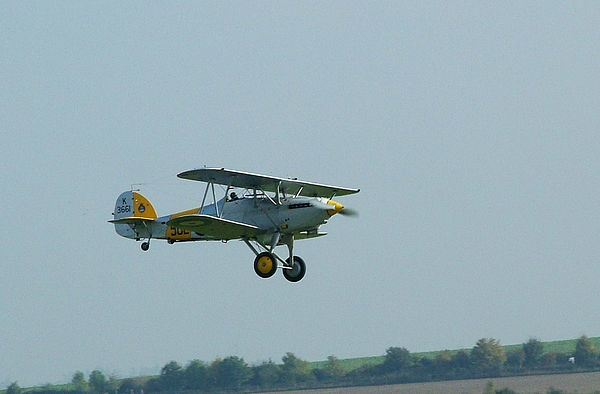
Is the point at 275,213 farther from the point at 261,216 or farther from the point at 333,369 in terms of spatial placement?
the point at 333,369

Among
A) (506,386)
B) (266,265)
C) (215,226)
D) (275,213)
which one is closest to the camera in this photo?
(215,226)

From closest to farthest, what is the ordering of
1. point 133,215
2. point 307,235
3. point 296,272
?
point 307,235, point 296,272, point 133,215

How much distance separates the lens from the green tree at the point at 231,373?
58156 mm

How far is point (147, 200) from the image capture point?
130ft

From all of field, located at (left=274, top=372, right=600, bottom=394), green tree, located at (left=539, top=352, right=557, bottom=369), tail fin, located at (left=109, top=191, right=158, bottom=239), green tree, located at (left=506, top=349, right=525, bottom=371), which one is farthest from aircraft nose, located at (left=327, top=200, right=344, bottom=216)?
green tree, located at (left=539, top=352, right=557, bottom=369)

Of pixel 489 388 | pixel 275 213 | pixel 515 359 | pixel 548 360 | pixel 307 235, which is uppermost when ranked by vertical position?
pixel 275 213

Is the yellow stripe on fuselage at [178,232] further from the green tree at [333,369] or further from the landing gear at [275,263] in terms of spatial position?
the green tree at [333,369]

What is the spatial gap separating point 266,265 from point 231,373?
24.4 meters

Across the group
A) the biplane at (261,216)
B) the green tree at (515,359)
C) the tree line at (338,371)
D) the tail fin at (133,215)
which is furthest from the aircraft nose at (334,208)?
the green tree at (515,359)

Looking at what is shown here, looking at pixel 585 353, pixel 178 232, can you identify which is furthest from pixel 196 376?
pixel 178 232

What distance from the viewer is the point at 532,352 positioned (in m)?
61.3

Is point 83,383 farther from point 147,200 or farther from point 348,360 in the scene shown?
point 147,200

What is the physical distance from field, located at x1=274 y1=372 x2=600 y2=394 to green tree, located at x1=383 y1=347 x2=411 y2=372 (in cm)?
360

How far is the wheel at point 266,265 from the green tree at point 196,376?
24.2 metres
